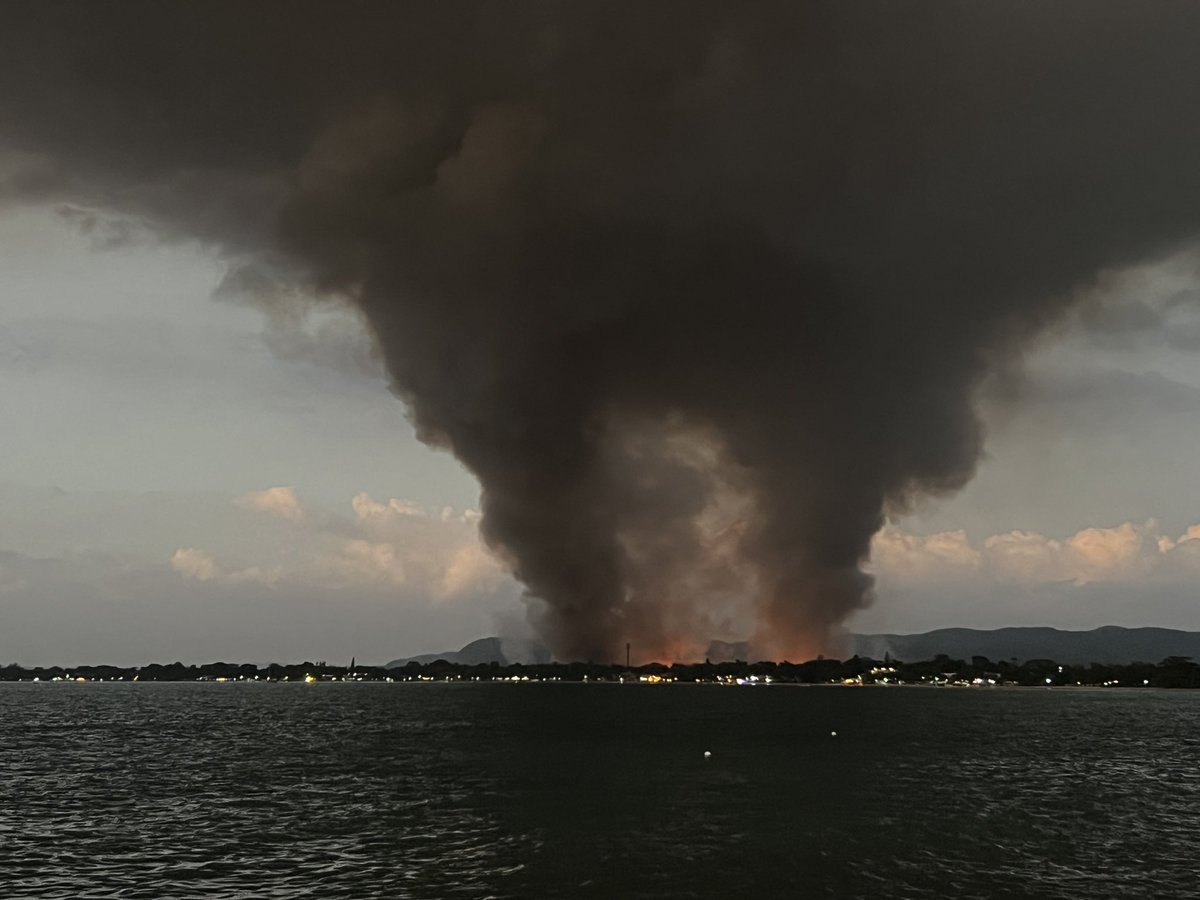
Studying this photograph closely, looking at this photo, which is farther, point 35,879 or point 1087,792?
point 1087,792

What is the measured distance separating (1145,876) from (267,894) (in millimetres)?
34823

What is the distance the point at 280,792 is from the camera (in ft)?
202

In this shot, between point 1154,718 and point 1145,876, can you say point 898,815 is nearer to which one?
point 1145,876

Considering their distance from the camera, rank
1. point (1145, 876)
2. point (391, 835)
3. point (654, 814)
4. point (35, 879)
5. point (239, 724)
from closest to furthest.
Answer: point (35, 879) → point (1145, 876) → point (391, 835) → point (654, 814) → point (239, 724)

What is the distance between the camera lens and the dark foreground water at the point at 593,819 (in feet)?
124

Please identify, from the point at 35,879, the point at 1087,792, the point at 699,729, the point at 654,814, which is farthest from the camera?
the point at 699,729

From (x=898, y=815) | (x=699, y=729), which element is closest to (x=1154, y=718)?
(x=699, y=729)

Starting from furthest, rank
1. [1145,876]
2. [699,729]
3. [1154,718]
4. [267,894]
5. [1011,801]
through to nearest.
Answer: [1154,718] → [699,729] → [1011,801] → [1145,876] → [267,894]

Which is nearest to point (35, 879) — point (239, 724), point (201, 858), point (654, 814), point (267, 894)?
point (201, 858)

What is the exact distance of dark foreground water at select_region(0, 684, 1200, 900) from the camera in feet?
124

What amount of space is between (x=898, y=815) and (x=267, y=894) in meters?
34.8

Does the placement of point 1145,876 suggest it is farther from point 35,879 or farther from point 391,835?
point 35,879

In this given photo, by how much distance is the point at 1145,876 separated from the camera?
40438 millimetres

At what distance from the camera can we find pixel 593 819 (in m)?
51.3
